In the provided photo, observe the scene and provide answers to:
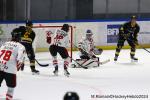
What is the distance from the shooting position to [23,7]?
15984 mm

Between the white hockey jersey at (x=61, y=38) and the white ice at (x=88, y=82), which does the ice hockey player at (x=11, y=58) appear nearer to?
the white ice at (x=88, y=82)

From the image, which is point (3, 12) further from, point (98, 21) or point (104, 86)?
point (104, 86)

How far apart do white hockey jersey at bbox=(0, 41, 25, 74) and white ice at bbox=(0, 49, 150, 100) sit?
1180 millimetres

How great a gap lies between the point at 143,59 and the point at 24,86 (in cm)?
458

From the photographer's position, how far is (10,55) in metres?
6.55

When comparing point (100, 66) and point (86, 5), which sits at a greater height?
point (86, 5)

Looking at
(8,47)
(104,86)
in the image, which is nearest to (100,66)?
(104,86)

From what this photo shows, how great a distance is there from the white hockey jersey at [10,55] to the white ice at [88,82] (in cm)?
118

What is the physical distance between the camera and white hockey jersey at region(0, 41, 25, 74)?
653 cm

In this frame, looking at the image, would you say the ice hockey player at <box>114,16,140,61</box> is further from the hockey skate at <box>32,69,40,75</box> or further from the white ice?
the hockey skate at <box>32,69,40,75</box>

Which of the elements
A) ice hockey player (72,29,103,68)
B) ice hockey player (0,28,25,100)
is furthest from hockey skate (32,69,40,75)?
ice hockey player (0,28,25,100)

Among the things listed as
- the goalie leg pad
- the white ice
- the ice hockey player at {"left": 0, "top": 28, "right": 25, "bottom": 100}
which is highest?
the ice hockey player at {"left": 0, "top": 28, "right": 25, "bottom": 100}

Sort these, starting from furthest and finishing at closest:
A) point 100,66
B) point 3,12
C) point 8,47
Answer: point 3,12
point 100,66
point 8,47

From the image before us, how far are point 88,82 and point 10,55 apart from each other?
9.63 ft
